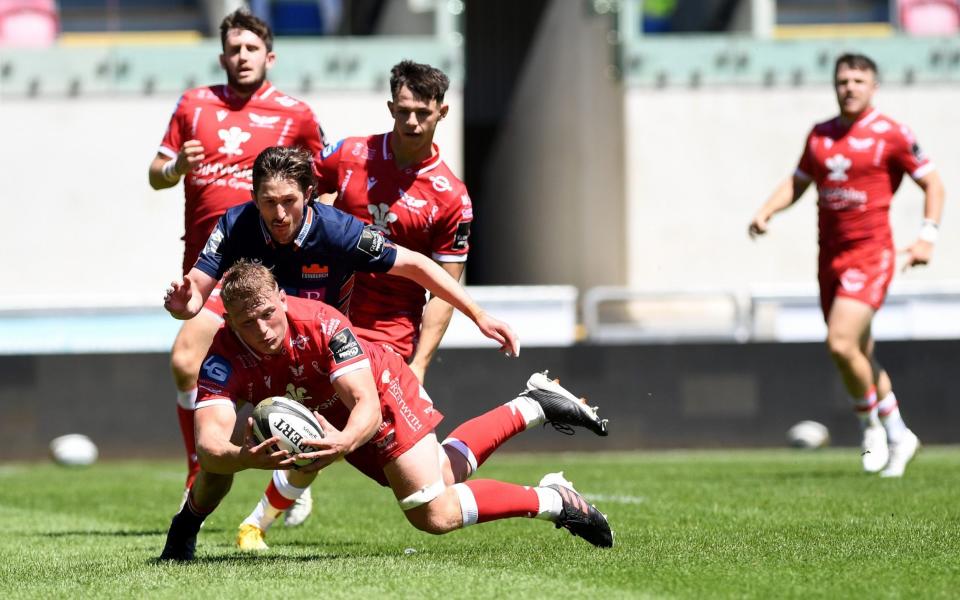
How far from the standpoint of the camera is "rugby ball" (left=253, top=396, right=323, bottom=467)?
5.08m

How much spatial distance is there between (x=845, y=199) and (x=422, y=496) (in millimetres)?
4751

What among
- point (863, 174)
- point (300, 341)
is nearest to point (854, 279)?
point (863, 174)

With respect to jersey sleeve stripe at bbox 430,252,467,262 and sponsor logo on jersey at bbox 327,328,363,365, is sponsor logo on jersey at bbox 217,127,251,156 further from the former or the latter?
sponsor logo on jersey at bbox 327,328,363,365

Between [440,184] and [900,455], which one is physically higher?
[440,184]

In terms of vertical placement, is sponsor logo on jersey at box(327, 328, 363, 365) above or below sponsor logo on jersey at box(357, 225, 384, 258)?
below

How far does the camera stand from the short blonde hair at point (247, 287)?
5.10m

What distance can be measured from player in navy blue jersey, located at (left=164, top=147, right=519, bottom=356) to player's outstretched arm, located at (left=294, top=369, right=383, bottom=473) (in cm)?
57

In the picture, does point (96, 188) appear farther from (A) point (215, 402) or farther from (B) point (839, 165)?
(A) point (215, 402)

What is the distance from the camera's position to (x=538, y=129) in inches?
948

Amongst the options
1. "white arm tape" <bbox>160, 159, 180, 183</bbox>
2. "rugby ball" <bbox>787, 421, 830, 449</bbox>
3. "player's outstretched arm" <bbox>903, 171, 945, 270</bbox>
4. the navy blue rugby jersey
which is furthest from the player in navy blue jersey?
"rugby ball" <bbox>787, 421, 830, 449</bbox>

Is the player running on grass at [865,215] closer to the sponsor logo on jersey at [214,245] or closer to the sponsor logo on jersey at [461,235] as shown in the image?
the sponsor logo on jersey at [461,235]

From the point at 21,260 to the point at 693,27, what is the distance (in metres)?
11.1

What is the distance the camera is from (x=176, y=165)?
6.63 meters

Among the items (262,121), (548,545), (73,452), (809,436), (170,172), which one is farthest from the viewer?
(809,436)
